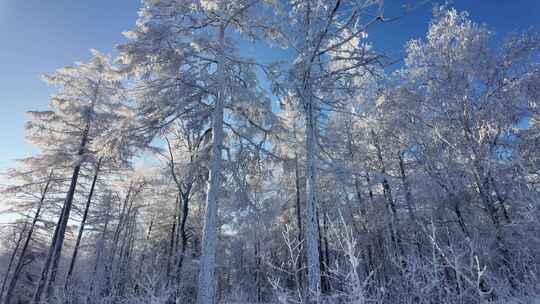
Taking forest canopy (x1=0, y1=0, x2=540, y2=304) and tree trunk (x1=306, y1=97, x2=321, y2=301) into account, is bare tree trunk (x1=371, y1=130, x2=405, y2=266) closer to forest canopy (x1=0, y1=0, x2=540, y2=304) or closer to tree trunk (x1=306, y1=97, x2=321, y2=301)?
forest canopy (x1=0, y1=0, x2=540, y2=304)

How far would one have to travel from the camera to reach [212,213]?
7.96 metres

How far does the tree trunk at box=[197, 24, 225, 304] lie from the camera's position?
23.4 feet

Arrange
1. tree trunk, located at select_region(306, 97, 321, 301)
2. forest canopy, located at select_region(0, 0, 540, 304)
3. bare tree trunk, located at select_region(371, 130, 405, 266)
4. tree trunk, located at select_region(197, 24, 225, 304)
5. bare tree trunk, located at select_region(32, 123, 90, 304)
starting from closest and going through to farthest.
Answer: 1. tree trunk, located at select_region(306, 97, 321, 301)
2. forest canopy, located at select_region(0, 0, 540, 304)
3. tree trunk, located at select_region(197, 24, 225, 304)
4. bare tree trunk, located at select_region(371, 130, 405, 266)
5. bare tree trunk, located at select_region(32, 123, 90, 304)

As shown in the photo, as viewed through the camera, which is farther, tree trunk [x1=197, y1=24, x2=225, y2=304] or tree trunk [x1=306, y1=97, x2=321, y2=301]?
tree trunk [x1=197, y1=24, x2=225, y2=304]

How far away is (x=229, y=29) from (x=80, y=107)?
941 cm

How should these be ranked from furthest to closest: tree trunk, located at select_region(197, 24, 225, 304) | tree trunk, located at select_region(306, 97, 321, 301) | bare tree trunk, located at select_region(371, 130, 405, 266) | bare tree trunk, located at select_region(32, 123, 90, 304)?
bare tree trunk, located at select_region(32, 123, 90, 304) → bare tree trunk, located at select_region(371, 130, 405, 266) → tree trunk, located at select_region(197, 24, 225, 304) → tree trunk, located at select_region(306, 97, 321, 301)

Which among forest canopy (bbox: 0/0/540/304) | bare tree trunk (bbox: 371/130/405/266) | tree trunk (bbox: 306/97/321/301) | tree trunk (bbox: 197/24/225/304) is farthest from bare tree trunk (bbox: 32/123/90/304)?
bare tree trunk (bbox: 371/130/405/266)

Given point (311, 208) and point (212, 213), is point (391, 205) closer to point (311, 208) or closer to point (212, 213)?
point (311, 208)

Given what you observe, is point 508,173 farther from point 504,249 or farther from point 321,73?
point 321,73

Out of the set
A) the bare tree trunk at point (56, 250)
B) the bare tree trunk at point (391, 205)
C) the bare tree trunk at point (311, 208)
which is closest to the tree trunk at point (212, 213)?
the bare tree trunk at point (311, 208)

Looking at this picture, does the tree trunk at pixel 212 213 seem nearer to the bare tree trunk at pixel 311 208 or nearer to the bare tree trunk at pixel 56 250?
the bare tree trunk at pixel 311 208

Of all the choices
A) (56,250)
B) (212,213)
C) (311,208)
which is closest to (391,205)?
(311,208)

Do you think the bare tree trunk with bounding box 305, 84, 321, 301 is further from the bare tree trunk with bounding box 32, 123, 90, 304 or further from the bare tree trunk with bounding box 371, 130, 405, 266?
the bare tree trunk with bounding box 32, 123, 90, 304

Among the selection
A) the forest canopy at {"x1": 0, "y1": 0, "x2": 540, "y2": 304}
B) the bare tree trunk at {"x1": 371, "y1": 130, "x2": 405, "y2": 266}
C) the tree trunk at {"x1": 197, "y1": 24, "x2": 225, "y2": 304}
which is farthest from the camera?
the bare tree trunk at {"x1": 371, "y1": 130, "x2": 405, "y2": 266}
